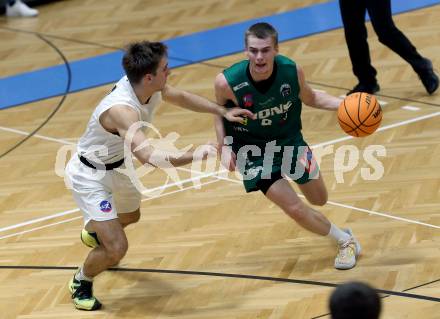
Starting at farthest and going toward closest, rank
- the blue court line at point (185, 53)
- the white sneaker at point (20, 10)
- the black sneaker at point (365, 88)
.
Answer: the white sneaker at point (20, 10), the blue court line at point (185, 53), the black sneaker at point (365, 88)

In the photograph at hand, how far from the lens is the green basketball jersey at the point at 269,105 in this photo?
7164 millimetres

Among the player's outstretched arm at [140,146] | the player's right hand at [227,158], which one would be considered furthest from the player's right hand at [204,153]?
the player's right hand at [227,158]

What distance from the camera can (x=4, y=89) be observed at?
12.0 m

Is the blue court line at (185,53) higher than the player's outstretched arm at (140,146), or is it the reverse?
the player's outstretched arm at (140,146)

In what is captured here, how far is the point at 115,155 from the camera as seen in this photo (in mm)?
7051

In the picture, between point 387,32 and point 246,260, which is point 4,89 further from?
point 246,260

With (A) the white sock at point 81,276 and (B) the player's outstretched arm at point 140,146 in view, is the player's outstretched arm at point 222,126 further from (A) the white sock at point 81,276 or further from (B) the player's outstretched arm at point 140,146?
(A) the white sock at point 81,276

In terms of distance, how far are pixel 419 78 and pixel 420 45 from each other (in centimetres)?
129

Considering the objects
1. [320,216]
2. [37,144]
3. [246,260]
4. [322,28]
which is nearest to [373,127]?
[320,216]

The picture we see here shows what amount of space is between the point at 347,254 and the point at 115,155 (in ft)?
5.85

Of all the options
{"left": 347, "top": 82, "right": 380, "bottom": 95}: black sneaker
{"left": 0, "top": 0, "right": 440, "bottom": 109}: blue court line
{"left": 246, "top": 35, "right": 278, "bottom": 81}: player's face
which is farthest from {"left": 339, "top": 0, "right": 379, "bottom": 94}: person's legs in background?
{"left": 246, "top": 35, "right": 278, "bottom": 81}: player's face

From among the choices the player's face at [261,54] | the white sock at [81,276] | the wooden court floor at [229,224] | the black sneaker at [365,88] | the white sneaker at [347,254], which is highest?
the player's face at [261,54]

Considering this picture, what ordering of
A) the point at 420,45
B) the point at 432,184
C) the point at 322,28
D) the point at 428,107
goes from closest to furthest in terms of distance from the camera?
the point at 432,184 < the point at 428,107 < the point at 420,45 < the point at 322,28

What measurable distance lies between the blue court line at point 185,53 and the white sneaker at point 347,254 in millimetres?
5101
